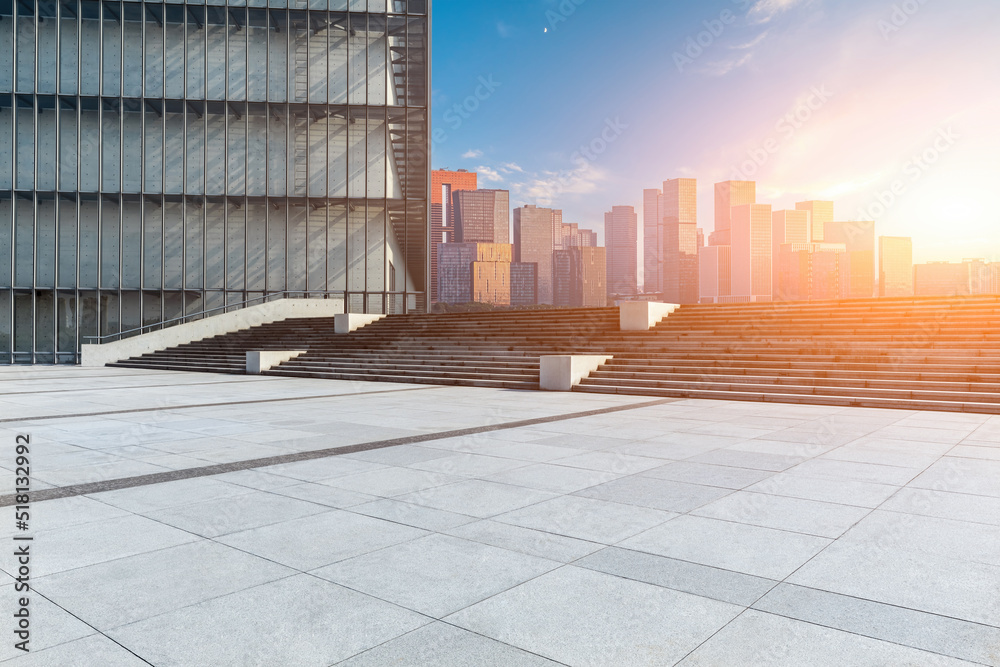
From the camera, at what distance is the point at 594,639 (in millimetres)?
3156

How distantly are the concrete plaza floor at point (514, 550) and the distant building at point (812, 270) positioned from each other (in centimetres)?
12134

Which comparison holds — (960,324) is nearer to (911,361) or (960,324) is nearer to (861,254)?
(911,361)

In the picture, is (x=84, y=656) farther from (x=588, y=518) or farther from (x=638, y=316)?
(x=638, y=316)

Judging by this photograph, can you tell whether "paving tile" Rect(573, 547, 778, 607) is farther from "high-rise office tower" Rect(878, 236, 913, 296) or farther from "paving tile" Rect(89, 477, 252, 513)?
"high-rise office tower" Rect(878, 236, 913, 296)

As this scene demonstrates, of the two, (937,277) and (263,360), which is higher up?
(937,277)

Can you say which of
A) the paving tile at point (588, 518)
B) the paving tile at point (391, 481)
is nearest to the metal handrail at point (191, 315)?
the paving tile at point (391, 481)

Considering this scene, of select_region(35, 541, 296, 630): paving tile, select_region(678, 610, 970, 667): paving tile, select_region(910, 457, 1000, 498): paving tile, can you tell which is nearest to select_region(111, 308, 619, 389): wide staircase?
select_region(910, 457, 1000, 498): paving tile

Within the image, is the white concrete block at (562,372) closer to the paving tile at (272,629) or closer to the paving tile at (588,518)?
the paving tile at (588,518)

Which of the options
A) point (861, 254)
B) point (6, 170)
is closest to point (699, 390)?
point (6, 170)

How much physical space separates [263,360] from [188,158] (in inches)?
777

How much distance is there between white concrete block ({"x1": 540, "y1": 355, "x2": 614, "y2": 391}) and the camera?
1686cm

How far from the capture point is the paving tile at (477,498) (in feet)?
18.1

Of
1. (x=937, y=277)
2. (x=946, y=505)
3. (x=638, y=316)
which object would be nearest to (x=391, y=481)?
(x=946, y=505)

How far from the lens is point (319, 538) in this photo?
471 centimetres
